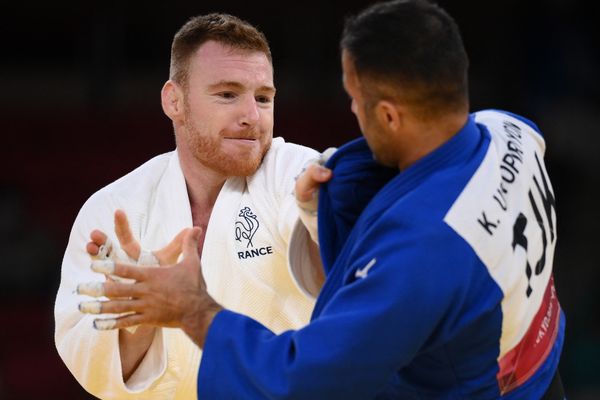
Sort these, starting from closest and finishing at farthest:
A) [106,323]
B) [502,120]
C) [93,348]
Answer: [106,323], [502,120], [93,348]

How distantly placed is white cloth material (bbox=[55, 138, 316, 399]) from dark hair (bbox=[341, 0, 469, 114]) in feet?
2.73

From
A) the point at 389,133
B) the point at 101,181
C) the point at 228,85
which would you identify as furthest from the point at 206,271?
the point at 101,181

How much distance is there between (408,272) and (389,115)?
44 cm

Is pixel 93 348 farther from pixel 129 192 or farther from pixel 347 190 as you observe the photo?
pixel 347 190

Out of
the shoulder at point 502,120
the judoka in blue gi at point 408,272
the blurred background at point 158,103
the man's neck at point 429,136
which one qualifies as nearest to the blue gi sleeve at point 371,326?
the judoka in blue gi at point 408,272

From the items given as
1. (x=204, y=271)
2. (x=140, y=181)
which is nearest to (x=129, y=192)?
(x=140, y=181)

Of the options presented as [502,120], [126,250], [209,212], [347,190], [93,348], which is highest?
[502,120]

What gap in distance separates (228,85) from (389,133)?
3.42ft

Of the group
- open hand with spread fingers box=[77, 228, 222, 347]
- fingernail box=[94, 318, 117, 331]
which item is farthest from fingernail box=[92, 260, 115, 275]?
fingernail box=[94, 318, 117, 331]

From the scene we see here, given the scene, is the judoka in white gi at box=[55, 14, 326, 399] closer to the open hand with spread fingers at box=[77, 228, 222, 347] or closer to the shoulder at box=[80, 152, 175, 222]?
the shoulder at box=[80, 152, 175, 222]

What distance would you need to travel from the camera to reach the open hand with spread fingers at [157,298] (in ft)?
8.29

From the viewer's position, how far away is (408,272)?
7.75ft

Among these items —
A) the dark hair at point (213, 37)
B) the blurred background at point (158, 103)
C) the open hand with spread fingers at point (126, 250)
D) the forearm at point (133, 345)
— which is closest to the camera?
the open hand with spread fingers at point (126, 250)

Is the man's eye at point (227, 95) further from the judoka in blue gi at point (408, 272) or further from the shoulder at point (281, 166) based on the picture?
the judoka in blue gi at point (408, 272)
